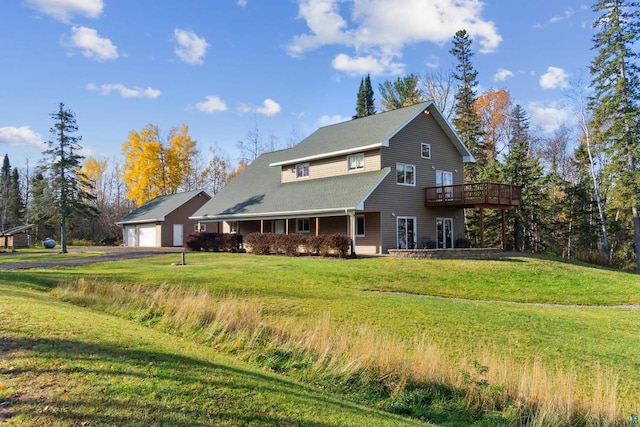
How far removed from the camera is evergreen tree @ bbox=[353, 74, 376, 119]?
5262 centimetres

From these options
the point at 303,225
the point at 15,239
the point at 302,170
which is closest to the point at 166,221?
the point at 15,239

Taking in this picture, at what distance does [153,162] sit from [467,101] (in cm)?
3462

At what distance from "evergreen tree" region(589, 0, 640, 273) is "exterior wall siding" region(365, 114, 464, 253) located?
10.6 meters

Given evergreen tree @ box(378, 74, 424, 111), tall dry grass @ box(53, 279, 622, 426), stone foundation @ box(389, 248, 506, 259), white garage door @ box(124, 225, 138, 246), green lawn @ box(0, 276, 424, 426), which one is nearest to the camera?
green lawn @ box(0, 276, 424, 426)

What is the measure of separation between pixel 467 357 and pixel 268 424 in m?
4.80

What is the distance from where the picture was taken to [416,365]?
647cm

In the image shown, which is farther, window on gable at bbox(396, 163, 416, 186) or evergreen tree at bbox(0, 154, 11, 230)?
evergreen tree at bbox(0, 154, 11, 230)

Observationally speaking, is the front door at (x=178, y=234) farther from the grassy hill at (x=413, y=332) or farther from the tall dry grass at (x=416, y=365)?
the tall dry grass at (x=416, y=365)

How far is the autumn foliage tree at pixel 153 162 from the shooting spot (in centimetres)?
4850

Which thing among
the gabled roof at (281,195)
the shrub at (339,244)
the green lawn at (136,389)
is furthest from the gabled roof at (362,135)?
the green lawn at (136,389)

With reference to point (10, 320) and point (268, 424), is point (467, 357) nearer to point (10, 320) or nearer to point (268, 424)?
point (268, 424)

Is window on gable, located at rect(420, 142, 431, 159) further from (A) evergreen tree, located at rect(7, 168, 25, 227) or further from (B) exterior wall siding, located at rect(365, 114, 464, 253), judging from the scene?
(A) evergreen tree, located at rect(7, 168, 25, 227)

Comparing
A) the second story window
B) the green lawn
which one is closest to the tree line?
the second story window

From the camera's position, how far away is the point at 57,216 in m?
31.2
